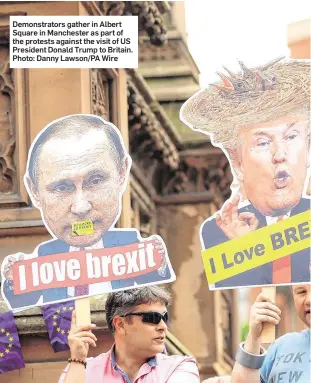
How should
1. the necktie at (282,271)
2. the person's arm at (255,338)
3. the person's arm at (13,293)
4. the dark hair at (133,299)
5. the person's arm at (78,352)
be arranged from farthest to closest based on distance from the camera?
the person's arm at (13,293) → the necktie at (282,271) → the dark hair at (133,299) → the person's arm at (78,352) → the person's arm at (255,338)

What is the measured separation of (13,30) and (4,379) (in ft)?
5.83

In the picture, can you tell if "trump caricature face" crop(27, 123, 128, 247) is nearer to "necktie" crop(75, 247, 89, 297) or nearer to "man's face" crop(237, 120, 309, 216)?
"necktie" crop(75, 247, 89, 297)

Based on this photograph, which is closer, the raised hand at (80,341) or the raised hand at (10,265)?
the raised hand at (80,341)

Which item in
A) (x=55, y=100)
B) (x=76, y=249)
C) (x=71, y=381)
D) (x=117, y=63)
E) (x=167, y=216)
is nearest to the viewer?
(x=71, y=381)

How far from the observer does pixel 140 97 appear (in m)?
12.5

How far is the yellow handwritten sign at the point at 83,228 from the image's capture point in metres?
9.09

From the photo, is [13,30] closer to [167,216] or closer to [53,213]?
[53,213]

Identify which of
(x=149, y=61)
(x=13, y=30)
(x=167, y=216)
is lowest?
(x=167, y=216)

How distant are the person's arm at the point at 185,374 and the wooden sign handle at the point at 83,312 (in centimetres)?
45

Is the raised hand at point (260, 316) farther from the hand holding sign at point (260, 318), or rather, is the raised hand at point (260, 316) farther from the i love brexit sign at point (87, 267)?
the i love brexit sign at point (87, 267)

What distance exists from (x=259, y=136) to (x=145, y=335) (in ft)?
3.95

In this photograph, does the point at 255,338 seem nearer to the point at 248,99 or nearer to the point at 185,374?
the point at 185,374

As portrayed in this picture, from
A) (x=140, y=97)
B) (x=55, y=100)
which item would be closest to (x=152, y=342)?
(x=55, y=100)

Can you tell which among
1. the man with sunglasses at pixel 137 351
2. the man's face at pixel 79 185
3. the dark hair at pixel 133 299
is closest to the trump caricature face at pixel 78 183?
the man's face at pixel 79 185
